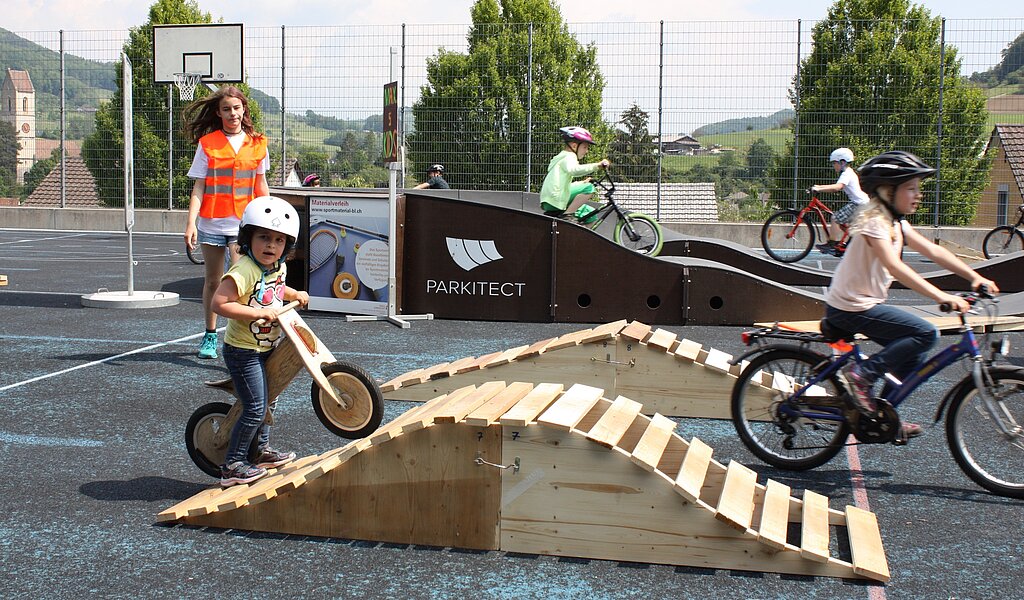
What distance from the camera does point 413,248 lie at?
10633 mm

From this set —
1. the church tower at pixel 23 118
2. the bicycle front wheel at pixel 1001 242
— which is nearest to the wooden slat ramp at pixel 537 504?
the bicycle front wheel at pixel 1001 242

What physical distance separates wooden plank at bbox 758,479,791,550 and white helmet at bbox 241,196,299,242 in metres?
2.37

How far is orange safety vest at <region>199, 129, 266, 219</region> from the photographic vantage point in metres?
7.60

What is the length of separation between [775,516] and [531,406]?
3.68 feet

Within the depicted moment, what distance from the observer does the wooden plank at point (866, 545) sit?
3.91 meters

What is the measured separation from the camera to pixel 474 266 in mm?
10500

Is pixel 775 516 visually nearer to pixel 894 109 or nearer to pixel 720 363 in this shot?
pixel 720 363

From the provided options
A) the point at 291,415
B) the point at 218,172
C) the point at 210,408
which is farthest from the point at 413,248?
the point at 210,408

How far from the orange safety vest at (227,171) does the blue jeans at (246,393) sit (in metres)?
3.01

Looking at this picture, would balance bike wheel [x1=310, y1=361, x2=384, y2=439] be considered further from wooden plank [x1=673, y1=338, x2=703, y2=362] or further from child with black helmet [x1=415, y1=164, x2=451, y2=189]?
child with black helmet [x1=415, y1=164, x2=451, y2=189]

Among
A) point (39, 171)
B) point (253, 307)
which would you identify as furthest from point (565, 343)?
point (39, 171)

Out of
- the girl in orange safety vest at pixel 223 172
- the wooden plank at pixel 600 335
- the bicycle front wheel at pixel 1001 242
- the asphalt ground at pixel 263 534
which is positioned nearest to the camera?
the asphalt ground at pixel 263 534

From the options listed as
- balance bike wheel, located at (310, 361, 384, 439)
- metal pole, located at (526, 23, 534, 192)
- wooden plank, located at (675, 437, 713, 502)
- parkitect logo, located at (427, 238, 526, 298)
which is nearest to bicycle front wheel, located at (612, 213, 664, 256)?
parkitect logo, located at (427, 238, 526, 298)

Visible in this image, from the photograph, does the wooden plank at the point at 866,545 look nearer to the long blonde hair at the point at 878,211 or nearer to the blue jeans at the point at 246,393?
the long blonde hair at the point at 878,211
